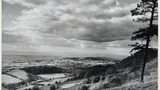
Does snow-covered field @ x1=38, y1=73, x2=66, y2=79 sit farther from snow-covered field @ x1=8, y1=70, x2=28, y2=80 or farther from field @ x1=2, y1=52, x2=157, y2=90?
snow-covered field @ x1=8, y1=70, x2=28, y2=80

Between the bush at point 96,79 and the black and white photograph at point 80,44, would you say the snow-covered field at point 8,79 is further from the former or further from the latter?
the bush at point 96,79

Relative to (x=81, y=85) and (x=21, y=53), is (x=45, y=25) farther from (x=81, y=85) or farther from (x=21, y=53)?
(x=81, y=85)

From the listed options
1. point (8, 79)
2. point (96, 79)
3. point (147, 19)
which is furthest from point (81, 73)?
point (147, 19)

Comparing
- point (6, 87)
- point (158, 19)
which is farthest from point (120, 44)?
point (6, 87)

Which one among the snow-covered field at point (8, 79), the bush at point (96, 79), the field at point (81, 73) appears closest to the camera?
the snow-covered field at point (8, 79)

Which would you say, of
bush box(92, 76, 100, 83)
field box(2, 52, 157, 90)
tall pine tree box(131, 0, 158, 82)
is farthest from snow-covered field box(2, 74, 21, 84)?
tall pine tree box(131, 0, 158, 82)

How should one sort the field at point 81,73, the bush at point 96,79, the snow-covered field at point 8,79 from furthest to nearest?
the bush at point 96,79 < the field at point 81,73 < the snow-covered field at point 8,79

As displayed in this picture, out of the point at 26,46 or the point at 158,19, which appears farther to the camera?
the point at 158,19

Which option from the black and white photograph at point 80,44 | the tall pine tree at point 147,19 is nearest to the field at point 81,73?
the black and white photograph at point 80,44
